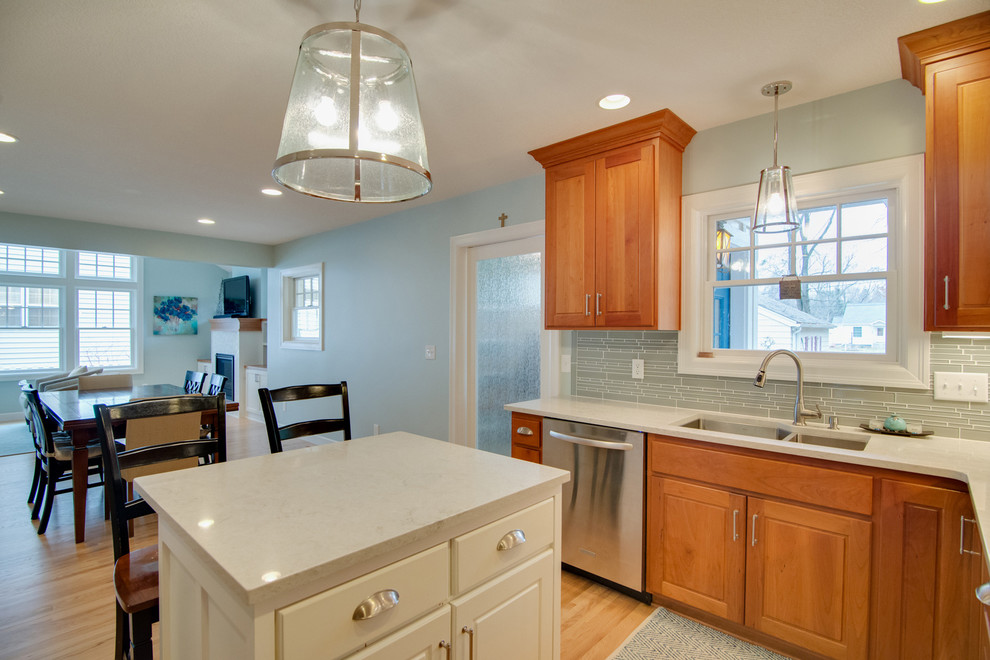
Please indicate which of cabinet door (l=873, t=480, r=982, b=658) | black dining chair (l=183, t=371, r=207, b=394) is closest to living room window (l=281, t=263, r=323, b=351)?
black dining chair (l=183, t=371, r=207, b=394)

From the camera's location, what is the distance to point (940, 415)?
6.56 feet

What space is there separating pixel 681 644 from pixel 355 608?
1.73m

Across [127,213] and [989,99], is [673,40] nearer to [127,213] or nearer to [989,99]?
[989,99]

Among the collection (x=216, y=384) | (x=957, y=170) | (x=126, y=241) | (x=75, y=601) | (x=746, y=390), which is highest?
(x=126, y=241)

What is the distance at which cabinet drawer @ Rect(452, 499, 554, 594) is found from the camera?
117 cm

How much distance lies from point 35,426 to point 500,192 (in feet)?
12.3

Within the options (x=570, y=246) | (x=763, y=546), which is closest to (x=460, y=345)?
(x=570, y=246)

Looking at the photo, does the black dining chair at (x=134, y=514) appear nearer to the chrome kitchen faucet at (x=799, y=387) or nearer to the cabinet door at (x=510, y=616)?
the cabinet door at (x=510, y=616)

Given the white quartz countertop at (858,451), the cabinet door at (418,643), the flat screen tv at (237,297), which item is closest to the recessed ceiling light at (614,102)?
the white quartz countertop at (858,451)

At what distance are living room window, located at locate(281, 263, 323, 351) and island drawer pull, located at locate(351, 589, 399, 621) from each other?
15.5 ft

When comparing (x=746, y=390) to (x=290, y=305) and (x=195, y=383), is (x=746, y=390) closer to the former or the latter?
(x=195, y=383)

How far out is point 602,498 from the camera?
8.02 ft

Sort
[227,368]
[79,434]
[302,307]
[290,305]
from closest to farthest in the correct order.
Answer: [79,434] → [302,307] → [290,305] → [227,368]

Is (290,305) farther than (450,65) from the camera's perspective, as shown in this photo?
Yes
